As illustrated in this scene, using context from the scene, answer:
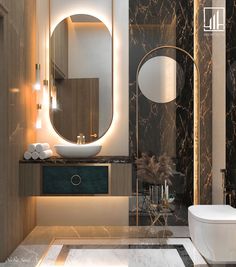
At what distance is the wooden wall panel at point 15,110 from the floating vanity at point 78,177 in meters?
0.17

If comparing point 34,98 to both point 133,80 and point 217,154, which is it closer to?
point 133,80

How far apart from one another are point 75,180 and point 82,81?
43.2 inches


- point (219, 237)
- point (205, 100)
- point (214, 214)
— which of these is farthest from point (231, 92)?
point (219, 237)

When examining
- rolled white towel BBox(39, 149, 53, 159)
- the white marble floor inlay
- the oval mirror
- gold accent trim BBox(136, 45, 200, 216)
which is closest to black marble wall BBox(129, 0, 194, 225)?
gold accent trim BBox(136, 45, 200, 216)

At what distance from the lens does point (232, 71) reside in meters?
3.20

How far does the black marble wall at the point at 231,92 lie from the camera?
10.4ft

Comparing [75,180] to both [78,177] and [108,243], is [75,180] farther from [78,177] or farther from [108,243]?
[108,243]

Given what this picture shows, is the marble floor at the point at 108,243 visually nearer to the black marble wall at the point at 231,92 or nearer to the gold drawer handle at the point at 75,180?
the gold drawer handle at the point at 75,180

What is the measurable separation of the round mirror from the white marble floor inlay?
4.81 ft

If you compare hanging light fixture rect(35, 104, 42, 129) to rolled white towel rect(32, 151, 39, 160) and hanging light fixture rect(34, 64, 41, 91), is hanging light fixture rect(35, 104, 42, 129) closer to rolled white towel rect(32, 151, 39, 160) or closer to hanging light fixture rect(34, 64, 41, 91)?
hanging light fixture rect(34, 64, 41, 91)

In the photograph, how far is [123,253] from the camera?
123 inches

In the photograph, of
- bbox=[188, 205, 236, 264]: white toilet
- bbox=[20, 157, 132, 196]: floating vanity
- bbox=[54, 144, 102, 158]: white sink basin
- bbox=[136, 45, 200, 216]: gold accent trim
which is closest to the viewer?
bbox=[188, 205, 236, 264]: white toilet

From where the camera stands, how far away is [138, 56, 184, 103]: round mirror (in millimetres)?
3959

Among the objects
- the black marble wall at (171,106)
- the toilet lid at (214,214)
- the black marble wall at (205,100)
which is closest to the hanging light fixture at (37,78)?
the black marble wall at (171,106)
